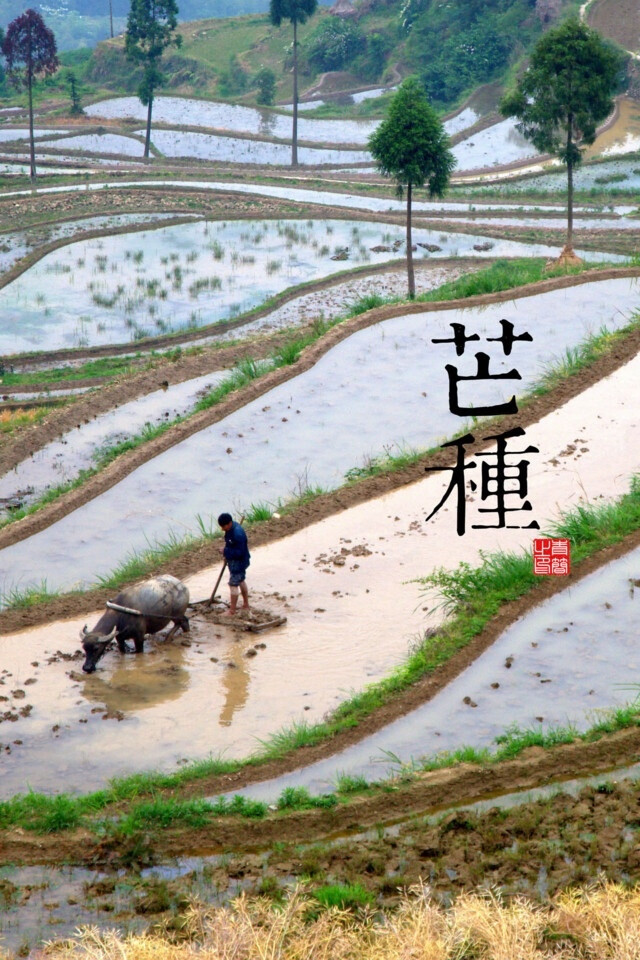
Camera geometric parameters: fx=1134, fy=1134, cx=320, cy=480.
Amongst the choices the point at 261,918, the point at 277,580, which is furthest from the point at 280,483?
the point at 261,918

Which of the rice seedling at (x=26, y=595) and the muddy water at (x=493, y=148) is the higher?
the muddy water at (x=493, y=148)

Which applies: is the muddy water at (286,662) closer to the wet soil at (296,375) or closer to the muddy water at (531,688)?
the muddy water at (531,688)

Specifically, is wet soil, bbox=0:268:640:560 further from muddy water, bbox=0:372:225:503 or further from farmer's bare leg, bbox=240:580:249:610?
farmer's bare leg, bbox=240:580:249:610

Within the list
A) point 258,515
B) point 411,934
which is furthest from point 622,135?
point 411,934

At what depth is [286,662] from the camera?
1078cm

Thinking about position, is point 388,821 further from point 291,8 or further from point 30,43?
point 291,8

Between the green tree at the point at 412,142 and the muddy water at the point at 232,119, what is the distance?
93.7ft

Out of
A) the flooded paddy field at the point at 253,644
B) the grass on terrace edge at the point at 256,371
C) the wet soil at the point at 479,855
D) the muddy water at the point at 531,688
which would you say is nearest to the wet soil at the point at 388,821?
the wet soil at the point at 479,855

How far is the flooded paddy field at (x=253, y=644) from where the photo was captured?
31.7ft

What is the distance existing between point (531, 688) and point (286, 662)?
2330mm

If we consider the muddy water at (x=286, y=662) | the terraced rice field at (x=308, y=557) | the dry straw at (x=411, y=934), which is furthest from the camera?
the muddy water at (x=286, y=662)

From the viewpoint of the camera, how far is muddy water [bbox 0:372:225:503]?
55.1 ft

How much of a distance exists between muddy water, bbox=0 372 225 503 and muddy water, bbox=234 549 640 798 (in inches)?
326

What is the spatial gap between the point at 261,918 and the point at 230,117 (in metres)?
54.0
